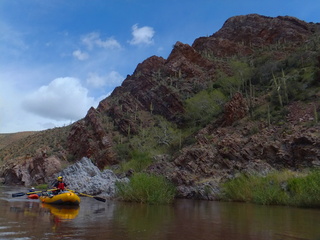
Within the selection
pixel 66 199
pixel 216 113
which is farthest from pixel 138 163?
pixel 66 199

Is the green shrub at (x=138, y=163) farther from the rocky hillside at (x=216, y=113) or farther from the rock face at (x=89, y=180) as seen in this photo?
the rock face at (x=89, y=180)

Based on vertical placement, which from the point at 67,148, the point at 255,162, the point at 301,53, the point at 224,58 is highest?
the point at 224,58

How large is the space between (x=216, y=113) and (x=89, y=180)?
20.1 metres

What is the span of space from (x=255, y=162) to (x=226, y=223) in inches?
536

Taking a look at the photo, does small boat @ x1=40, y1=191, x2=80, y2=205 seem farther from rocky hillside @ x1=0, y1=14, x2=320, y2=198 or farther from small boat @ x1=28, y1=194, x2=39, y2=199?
rocky hillside @ x1=0, y1=14, x2=320, y2=198

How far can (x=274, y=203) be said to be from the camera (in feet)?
57.4

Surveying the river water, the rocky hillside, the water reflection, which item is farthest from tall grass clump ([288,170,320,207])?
the water reflection

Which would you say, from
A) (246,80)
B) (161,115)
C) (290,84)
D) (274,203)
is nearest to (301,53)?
(246,80)

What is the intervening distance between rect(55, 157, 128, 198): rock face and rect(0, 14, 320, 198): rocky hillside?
146 inches

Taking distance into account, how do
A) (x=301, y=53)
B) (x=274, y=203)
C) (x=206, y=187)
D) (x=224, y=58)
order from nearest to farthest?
(x=274, y=203), (x=206, y=187), (x=301, y=53), (x=224, y=58)

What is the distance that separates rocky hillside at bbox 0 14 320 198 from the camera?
25812 millimetres

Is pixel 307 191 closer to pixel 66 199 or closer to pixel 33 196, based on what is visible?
pixel 66 199

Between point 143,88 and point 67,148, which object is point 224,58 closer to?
point 143,88

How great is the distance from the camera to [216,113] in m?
42.6
